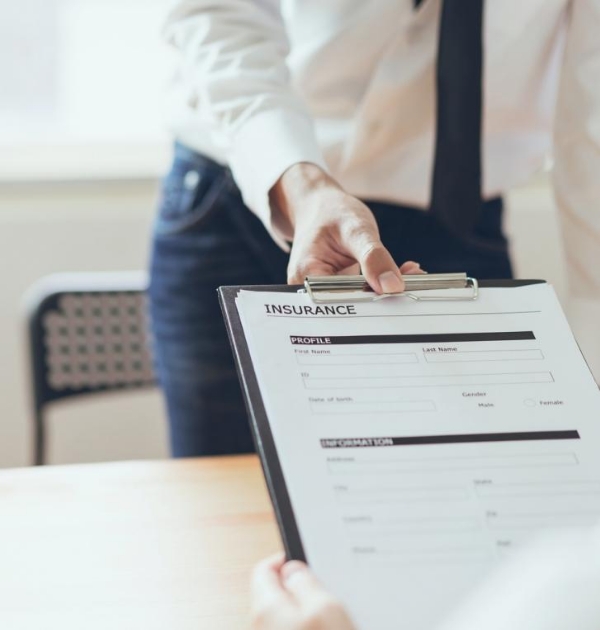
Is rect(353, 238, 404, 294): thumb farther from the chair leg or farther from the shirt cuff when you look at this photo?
the chair leg

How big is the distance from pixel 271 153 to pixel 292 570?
46 cm

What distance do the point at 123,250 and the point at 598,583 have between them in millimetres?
1745

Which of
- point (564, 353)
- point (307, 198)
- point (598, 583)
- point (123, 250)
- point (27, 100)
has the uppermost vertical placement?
point (27, 100)

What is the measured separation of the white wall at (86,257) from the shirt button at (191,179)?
893 millimetres

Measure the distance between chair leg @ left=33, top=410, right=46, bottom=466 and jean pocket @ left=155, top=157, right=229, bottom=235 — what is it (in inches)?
15.5

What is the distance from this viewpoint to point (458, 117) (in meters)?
0.99

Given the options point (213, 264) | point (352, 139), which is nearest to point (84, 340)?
point (213, 264)

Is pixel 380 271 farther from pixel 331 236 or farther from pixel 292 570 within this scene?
pixel 292 570

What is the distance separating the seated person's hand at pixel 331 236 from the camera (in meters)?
0.67

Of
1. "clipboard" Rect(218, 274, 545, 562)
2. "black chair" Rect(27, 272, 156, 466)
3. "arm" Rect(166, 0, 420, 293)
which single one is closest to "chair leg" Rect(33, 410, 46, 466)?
"black chair" Rect(27, 272, 156, 466)

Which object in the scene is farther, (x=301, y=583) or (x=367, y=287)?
(x=367, y=287)

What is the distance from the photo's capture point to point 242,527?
2.73 feet

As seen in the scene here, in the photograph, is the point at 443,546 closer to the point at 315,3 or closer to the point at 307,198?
the point at 307,198

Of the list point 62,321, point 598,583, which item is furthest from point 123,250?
point 598,583
